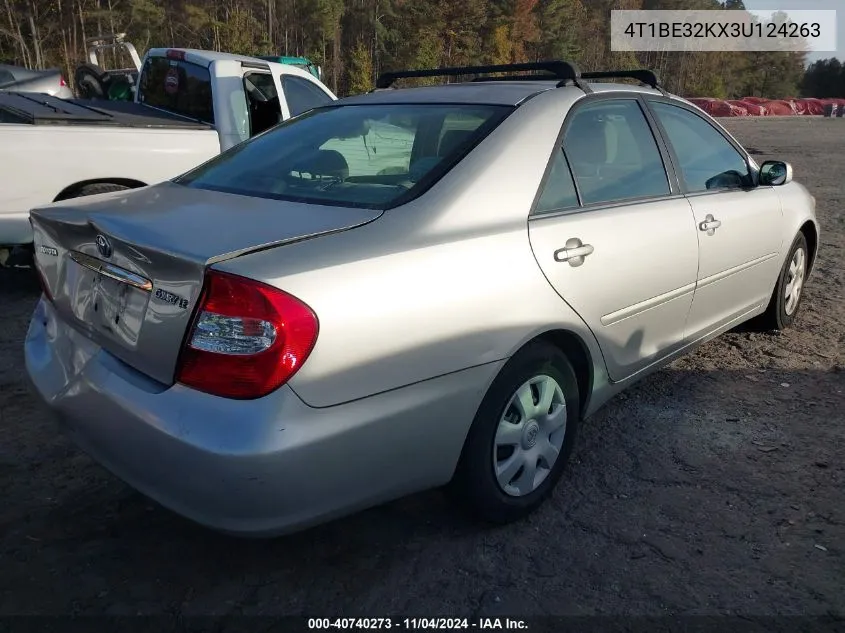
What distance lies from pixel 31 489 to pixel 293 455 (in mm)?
1578

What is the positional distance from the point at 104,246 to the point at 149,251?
0.27 m

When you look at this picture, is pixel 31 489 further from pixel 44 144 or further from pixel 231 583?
pixel 44 144

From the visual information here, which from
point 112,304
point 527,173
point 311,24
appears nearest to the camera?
point 112,304

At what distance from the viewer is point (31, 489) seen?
9.28 ft

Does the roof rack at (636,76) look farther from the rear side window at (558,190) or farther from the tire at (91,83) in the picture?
the tire at (91,83)

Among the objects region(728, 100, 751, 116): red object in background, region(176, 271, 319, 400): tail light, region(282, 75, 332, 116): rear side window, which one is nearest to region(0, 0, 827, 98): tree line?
region(728, 100, 751, 116): red object in background

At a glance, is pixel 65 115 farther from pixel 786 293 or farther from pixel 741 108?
pixel 741 108

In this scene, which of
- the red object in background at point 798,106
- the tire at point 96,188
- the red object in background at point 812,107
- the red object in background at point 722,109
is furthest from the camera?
the red object in background at point 812,107

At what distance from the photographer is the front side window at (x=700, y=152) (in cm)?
355

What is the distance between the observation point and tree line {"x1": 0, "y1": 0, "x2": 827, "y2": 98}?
117ft

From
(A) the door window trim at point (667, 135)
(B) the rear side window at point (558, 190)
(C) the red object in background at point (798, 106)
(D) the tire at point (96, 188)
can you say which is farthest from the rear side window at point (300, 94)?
(C) the red object in background at point (798, 106)

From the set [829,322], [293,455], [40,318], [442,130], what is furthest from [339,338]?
[829,322]

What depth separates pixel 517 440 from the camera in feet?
8.44

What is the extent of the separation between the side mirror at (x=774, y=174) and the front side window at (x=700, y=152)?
0.40 ft
